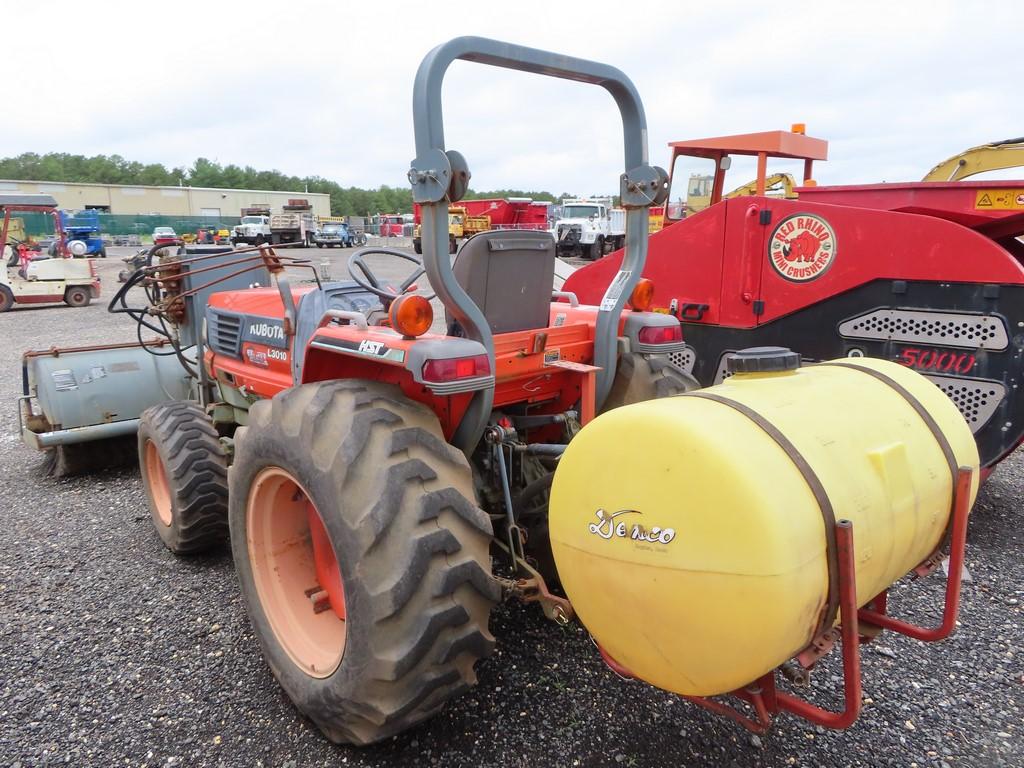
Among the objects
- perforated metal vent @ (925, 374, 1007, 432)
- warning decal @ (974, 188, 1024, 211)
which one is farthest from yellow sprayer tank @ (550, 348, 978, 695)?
warning decal @ (974, 188, 1024, 211)

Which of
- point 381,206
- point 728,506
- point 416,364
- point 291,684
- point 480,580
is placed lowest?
point 291,684

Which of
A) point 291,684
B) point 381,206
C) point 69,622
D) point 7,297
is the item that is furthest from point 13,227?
point 381,206

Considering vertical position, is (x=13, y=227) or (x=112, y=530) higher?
(x=13, y=227)

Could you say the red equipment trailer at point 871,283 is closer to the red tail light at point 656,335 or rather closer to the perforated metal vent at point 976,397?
the perforated metal vent at point 976,397

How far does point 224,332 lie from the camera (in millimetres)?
3908

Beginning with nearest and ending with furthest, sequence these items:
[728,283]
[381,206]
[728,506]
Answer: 1. [728,506]
2. [728,283]
3. [381,206]

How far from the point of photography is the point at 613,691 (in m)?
2.48

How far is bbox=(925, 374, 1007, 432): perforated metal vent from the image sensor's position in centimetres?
384

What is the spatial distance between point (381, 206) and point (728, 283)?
293ft

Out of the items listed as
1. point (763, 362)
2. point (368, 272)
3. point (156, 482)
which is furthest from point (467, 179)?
point (156, 482)

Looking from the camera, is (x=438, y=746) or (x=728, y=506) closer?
(x=728, y=506)

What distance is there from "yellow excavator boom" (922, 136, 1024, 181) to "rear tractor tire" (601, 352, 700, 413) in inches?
225

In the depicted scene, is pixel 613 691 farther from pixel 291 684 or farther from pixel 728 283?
pixel 728 283

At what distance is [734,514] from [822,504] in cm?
23
